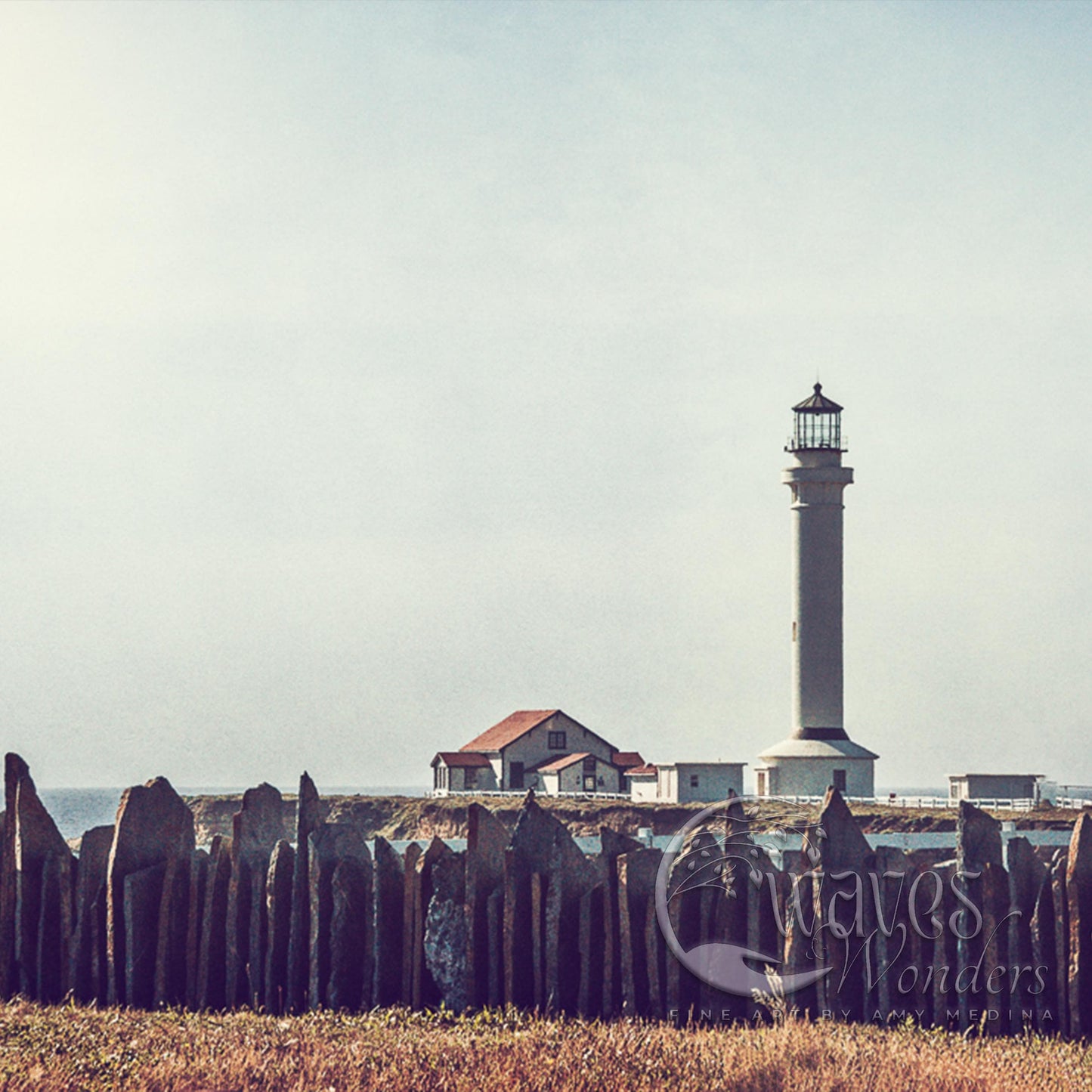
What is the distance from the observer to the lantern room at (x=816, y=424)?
2621 inches

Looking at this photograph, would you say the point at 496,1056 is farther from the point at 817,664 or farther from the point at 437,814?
the point at 437,814

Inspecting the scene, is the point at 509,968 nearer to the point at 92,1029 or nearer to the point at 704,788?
the point at 92,1029

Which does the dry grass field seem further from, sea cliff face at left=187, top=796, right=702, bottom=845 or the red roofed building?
the red roofed building

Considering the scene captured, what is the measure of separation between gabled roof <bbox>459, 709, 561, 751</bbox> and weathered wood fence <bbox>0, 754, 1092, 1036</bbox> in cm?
6138

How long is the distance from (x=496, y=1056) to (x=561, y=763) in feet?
209

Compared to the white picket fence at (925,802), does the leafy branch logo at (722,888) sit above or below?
above

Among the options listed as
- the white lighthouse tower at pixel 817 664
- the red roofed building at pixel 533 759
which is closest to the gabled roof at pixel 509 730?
the red roofed building at pixel 533 759

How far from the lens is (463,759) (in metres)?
77.9

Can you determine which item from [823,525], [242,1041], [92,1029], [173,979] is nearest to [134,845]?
[173,979]

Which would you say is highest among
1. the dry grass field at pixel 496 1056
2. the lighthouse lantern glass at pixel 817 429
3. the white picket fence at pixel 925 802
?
the lighthouse lantern glass at pixel 817 429

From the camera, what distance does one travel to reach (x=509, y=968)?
14.2 meters

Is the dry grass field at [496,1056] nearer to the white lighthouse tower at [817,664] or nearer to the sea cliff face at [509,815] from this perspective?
the sea cliff face at [509,815]

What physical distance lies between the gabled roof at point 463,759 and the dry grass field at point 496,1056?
6412 centimetres

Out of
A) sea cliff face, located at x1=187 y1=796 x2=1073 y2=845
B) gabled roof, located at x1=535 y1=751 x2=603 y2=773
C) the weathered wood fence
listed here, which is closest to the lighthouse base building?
sea cliff face, located at x1=187 y1=796 x2=1073 y2=845
